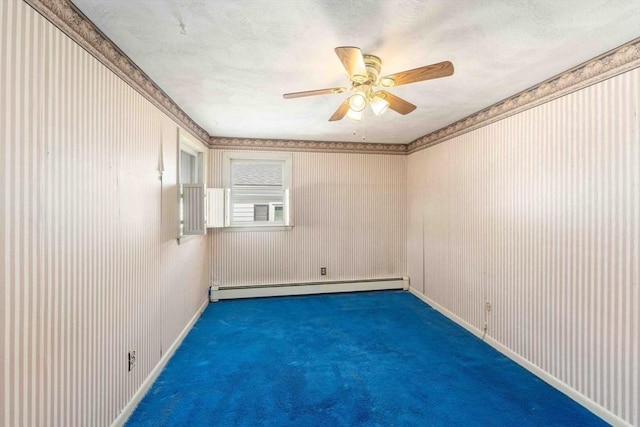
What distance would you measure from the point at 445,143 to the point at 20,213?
158 inches

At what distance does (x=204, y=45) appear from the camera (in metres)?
1.80

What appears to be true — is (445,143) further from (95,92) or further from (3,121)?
(3,121)

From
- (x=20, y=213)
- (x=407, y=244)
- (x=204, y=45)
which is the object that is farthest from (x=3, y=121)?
(x=407, y=244)

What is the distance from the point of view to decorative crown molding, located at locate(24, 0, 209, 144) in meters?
1.37

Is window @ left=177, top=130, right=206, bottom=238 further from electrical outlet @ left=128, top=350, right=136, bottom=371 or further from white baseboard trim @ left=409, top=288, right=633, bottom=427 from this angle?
white baseboard trim @ left=409, top=288, right=633, bottom=427

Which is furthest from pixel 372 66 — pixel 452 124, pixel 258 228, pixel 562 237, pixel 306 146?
→ pixel 258 228

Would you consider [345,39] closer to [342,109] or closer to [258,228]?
[342,109]

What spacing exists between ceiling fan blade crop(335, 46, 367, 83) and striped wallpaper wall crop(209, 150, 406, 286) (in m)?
2.83

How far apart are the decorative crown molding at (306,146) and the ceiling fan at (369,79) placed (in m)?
2.26

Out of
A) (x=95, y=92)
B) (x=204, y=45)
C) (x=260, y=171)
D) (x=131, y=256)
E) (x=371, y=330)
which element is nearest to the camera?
(x=95, y=92)

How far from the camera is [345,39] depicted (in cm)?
172

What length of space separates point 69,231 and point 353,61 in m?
1.75

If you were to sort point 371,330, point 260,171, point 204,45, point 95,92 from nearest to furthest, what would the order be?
point 95,92
point 204,45
point 371,330
point 260,171

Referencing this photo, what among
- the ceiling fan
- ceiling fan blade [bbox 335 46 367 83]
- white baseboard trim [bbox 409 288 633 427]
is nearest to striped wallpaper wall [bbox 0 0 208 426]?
the ceiling fan
